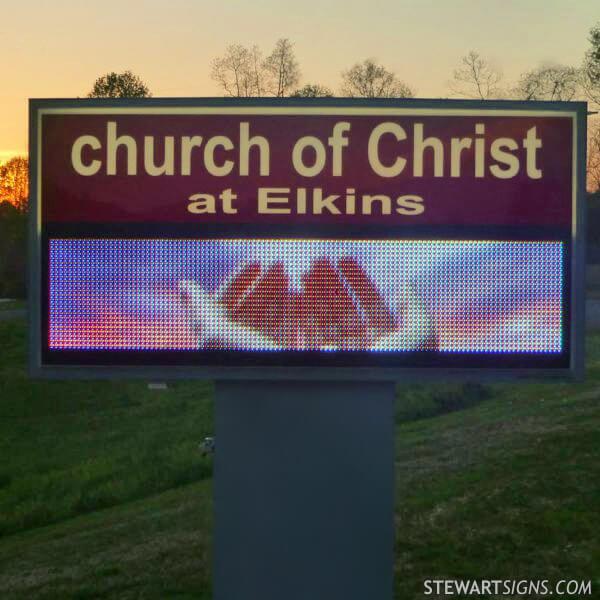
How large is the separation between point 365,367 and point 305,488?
0.87m

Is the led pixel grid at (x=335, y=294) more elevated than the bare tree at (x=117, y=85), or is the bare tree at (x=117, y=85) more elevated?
the bare tree at (x=117, y=85)

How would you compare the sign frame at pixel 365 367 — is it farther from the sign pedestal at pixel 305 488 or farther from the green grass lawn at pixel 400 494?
the green grass lawn at pixel 400 494

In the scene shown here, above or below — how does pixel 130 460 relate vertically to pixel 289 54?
below

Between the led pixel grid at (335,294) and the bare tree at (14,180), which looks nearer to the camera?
the led pixel grid at (335,294)

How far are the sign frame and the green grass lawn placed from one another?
328 cm

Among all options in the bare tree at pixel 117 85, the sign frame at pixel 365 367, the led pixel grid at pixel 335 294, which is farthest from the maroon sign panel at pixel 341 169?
the bare tree at pixel 117 85

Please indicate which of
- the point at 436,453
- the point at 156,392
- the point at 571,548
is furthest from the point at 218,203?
the point at 156,392

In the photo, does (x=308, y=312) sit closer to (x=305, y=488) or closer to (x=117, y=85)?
(x=305, y=488)

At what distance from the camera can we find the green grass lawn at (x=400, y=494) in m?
10.2

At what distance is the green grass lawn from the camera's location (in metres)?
10.2

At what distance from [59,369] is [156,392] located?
20242 millimetres

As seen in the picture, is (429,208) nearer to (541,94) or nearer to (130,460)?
(130,460)

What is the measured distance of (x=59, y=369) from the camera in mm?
6883

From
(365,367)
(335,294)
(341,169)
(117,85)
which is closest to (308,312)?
(335,294)
